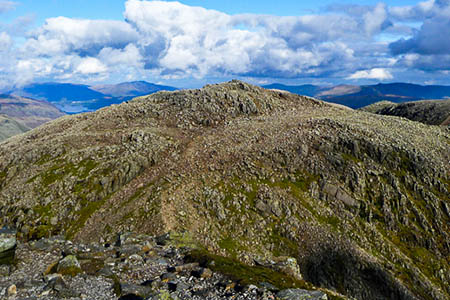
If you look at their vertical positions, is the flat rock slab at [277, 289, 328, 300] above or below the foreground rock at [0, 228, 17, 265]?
above

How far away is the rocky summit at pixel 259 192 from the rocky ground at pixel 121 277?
3.47 metres

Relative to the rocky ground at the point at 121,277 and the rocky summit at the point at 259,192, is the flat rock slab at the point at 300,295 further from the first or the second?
the rocky summit at the point at 259,192

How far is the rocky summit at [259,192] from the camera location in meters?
56.5

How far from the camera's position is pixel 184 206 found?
5903 cm

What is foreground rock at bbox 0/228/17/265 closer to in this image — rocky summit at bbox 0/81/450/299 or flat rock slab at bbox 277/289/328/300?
rocky summit at bbox 0/81/450/299

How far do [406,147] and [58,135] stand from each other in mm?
94437

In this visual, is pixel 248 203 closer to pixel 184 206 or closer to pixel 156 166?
pixel 184 206

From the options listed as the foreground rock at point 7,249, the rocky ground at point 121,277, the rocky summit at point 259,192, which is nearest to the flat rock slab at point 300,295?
the rocky ground at point 121,277

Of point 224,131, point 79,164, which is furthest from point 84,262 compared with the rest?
point 224,131

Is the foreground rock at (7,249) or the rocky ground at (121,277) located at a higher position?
the rocky ground at (121,277)

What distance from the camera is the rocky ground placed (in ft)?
83.3

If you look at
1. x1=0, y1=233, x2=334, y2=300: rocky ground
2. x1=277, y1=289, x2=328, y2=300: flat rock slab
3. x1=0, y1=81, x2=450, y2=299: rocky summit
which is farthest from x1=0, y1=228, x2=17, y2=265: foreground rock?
x1=277, y1=289, x2=328, y2=300: flat rock slab

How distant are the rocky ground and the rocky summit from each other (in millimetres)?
3467

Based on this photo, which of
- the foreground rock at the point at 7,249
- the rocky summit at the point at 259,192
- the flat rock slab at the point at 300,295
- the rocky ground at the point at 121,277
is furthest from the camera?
the rocky summit at the point at 259,192
